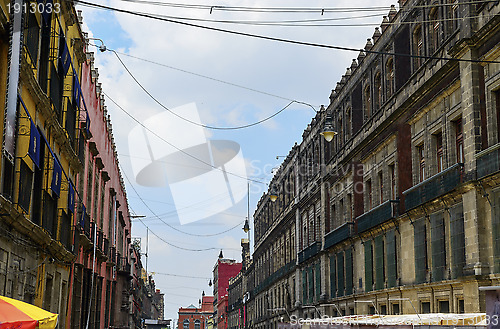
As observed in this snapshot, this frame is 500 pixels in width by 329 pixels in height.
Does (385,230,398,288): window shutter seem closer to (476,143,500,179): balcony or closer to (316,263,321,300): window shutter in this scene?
(476,143,500,179): balcony

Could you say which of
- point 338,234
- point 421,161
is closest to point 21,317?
point 421,161

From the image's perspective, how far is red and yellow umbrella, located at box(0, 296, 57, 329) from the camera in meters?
8.26

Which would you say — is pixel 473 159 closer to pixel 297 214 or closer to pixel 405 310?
pixel 405 310

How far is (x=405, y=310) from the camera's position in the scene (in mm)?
24172

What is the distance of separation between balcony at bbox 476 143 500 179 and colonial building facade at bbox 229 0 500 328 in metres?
0.03

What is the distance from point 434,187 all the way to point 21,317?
15224 millimetres

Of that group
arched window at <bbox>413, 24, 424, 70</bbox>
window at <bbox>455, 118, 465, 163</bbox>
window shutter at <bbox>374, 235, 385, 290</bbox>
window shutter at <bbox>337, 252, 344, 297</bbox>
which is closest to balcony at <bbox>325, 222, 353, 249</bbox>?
window shutter at <bbox>337, 252, 344, 297</bbox>

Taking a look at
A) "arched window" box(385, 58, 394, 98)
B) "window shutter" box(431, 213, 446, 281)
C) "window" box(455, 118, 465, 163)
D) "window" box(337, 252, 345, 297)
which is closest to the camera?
"window" box(455, 118, 465, 163)

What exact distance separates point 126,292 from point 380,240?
64.6ft

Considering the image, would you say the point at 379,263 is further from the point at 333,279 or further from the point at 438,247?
the point at 333,279

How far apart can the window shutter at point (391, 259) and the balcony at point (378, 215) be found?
2.13 feet

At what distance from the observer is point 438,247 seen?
70.1 feet

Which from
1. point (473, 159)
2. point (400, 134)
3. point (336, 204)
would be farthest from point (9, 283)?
point (336, 204)

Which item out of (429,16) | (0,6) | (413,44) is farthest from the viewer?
(413,44)
